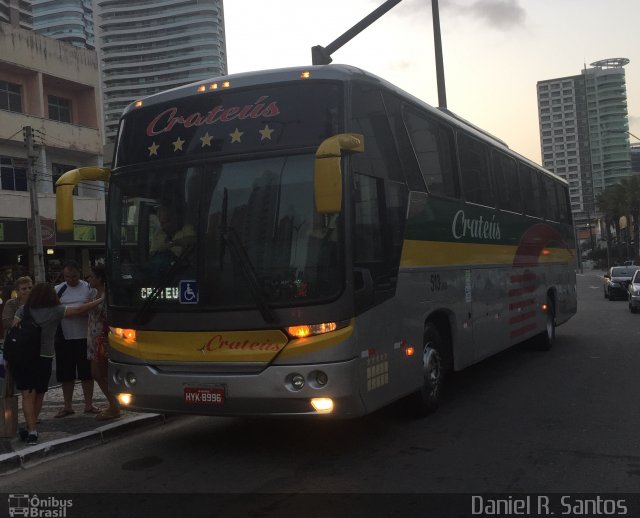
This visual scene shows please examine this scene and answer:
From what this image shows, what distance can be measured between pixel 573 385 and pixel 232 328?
5455mm

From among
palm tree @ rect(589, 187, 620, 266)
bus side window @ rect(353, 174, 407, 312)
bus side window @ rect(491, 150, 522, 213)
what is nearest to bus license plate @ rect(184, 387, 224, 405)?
bus side window @ rect(353, 174, 407, 312)

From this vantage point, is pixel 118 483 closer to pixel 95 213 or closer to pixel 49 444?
pixel 49 444

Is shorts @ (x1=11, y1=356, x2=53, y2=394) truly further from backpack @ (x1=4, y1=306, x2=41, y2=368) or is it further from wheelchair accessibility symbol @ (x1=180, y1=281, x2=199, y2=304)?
wheelchair accessibility symbol @ (x1=180, y1=281, x2=199, y2=304)

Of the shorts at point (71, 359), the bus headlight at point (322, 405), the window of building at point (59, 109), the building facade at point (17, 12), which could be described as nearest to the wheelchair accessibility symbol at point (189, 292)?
the bus headlight at point (322, 405)

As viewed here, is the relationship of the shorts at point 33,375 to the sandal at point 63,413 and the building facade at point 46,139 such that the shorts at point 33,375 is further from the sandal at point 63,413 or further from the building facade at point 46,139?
the building facade at point 46,139

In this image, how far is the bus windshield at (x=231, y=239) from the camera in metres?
5.37

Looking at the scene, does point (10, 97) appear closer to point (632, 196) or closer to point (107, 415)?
point (107, 415)

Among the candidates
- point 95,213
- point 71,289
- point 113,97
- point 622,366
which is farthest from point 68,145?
point 113,97

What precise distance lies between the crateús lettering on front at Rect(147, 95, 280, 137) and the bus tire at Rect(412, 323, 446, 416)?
2.97 meters

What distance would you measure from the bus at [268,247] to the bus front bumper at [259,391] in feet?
0.04

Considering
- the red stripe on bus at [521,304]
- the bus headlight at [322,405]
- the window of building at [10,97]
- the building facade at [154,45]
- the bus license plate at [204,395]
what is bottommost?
the bus headlight at [322,405]

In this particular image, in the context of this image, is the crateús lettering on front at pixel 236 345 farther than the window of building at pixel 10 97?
No

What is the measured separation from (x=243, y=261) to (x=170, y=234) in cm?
78

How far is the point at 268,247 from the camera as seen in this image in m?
5.40
